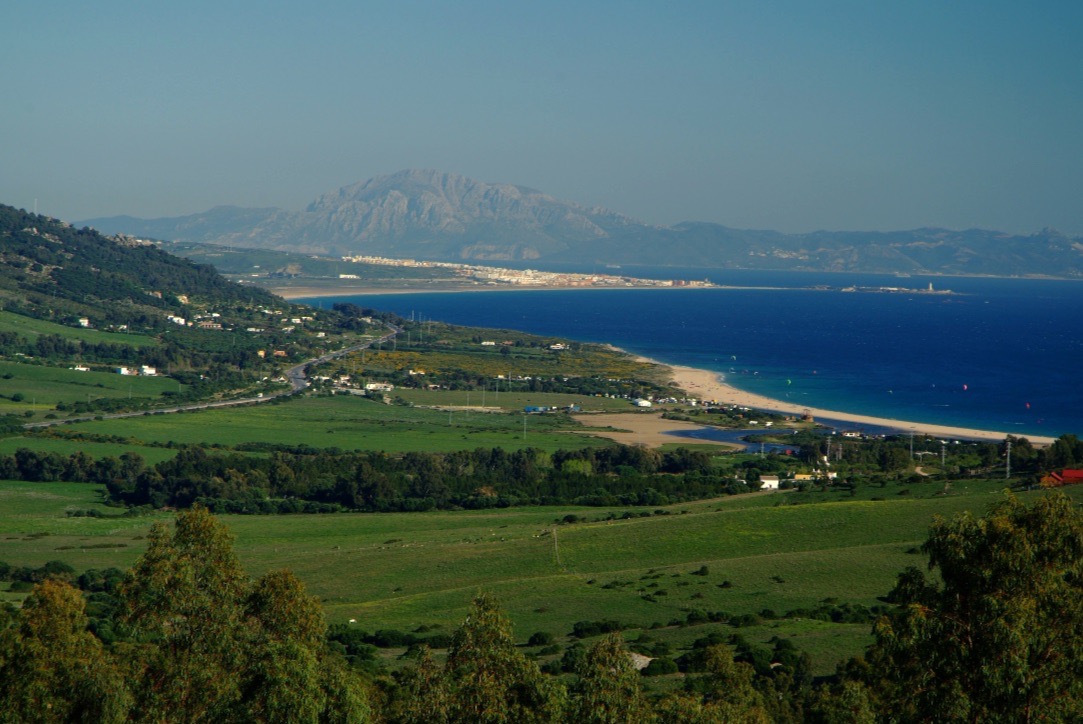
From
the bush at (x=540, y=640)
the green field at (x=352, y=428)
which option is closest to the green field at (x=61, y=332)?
the green field at (x=352, y=428)

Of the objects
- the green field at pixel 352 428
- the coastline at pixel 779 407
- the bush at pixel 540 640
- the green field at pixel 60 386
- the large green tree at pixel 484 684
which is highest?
the large green tree at pixel 484 684

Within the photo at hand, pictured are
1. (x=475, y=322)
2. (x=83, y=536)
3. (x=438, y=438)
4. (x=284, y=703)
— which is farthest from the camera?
(x=475, y=322)

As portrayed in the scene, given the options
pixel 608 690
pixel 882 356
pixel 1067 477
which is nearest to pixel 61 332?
pixel 882 356

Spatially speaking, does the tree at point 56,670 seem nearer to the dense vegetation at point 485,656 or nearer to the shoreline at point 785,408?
the dense vegetation at point 485,656

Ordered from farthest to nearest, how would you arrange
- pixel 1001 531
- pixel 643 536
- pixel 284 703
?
pixel 643 536
pixel 284 703
pixel 1001 531

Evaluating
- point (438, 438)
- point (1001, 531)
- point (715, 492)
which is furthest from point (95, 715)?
point (438, 438)

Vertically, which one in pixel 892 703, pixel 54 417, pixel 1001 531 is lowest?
pixel 54 417

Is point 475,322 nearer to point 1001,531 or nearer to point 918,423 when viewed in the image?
point 918,423
